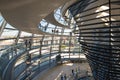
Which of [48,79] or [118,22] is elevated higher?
[118,22]

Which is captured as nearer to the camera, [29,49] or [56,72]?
[29,49]

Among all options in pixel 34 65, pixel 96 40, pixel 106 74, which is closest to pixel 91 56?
pixel 106 74

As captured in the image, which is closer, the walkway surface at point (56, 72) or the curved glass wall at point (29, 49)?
the curved glass wall at point (29, 49)

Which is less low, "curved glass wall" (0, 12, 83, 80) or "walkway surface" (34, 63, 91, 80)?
"curved glass wall" (0, 12, 83, 80)

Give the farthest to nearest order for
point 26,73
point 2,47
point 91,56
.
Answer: point 26,73 → point 2,47 → point 91,56

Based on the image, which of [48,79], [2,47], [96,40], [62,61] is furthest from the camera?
[62,61]

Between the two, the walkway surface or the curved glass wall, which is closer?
the curved glass wall

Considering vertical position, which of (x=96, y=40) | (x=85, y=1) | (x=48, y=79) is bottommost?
(x=48, y=79)

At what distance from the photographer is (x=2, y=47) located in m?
13.0

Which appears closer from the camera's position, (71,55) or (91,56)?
(91,56)

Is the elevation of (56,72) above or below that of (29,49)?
below

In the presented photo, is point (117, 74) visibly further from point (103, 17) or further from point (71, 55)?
point (71, 55)

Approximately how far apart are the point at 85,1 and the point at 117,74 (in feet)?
10.4

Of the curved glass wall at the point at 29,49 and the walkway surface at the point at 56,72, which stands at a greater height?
the curved glass wall at the point at 29,49
